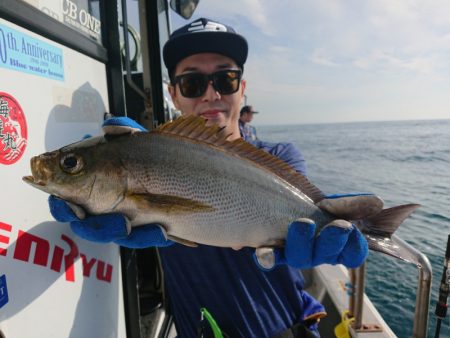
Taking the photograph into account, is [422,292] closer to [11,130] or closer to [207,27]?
[207,27]

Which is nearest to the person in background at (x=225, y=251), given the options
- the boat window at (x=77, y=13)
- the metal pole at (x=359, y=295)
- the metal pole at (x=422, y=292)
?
the boat window at (x=77, y=13)

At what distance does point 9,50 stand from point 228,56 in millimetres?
1530

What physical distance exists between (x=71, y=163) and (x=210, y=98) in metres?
1.22

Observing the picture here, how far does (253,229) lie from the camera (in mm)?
1607

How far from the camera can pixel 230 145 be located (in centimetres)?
168

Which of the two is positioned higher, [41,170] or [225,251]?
[41,170]

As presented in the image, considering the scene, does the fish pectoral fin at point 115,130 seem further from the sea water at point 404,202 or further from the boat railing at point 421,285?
the sea water at point 404,202

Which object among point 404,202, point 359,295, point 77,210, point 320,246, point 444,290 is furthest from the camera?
point 404,202

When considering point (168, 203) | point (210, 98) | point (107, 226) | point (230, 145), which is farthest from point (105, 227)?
point (210, 98)

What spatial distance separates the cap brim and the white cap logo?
8 cm

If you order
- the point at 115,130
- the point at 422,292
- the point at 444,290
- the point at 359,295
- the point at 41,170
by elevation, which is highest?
the point at 115,130

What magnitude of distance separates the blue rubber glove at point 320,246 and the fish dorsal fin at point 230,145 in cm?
18

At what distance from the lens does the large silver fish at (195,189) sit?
1.43m

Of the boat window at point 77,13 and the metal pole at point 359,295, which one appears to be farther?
the metal pole at point 359,295
